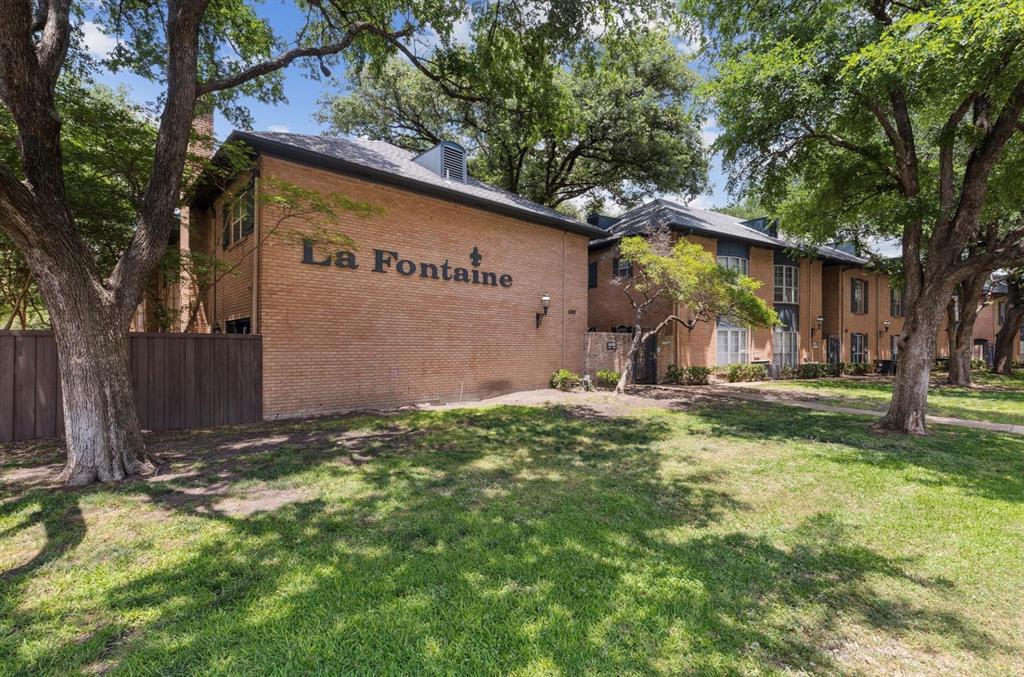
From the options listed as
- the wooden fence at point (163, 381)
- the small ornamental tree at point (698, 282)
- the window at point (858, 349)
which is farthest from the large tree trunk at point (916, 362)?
the window at point (858, 349)

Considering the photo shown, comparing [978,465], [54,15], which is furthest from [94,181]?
[978,465]

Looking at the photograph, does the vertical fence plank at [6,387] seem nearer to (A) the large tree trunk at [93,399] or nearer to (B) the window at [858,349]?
(A) the large tree trunk at [93,399]

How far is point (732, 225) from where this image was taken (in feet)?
74.6

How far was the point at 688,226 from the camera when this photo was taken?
58.9 ft

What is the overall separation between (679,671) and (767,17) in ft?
38.5

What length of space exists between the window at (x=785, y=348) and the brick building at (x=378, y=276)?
41.2 ft

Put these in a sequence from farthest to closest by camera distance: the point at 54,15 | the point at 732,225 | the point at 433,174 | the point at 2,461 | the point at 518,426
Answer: the point at 732,225 < the point at 433,174 < the point at 518,426 < the point at 2,461 < the point at 54,15

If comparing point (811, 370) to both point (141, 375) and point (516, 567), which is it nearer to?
point (516, 567)

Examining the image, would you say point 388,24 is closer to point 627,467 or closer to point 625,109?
point 627,467

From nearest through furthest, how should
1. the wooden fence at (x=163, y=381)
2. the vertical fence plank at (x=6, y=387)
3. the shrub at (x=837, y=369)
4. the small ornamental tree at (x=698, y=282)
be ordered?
1. the vertical fence plank at (x=6, y=387)
2. the wooden fence at (x=163, y=381)
3. the small ornamental tree at (x=698, y=282)
4. the shrub at (x=837, y=369)

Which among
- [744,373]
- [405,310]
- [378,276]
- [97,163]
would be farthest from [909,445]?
[97,163]

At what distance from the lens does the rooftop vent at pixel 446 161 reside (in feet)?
45.2

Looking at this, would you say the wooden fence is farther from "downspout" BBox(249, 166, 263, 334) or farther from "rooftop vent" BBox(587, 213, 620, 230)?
"rooftop vent" BBox(587, 213, 620, 230)

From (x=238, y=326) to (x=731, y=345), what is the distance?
63.3 feet
